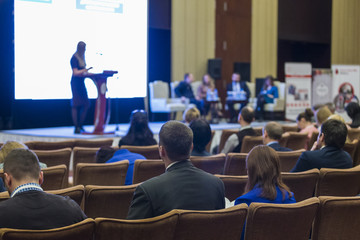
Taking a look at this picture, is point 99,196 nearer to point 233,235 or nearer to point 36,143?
point 233,235

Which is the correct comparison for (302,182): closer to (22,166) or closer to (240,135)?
(22,166)

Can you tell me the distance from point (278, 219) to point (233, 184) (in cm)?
92

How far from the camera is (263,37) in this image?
571 inches

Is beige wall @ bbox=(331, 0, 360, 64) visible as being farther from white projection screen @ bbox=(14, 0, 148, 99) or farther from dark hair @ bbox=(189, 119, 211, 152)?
dark hair @ bbox=(189, 119, 211, 152)

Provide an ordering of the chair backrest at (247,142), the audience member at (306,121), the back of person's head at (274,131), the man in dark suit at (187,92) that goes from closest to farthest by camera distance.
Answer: the back of person's head at (274,131), the chair backrest at (247,142), the audience member at (306,121), the man in dark suit at (187,92)

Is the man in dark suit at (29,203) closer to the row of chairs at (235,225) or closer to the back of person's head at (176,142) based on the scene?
the row of chairs at (235,225)

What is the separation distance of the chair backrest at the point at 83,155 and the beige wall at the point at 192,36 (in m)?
7.76

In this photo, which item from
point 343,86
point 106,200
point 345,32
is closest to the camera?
point 106,200

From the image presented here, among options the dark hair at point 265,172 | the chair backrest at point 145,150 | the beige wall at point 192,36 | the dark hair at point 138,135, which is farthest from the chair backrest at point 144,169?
the beige wall at point 192,36

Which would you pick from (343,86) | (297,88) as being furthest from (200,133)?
(343,86)

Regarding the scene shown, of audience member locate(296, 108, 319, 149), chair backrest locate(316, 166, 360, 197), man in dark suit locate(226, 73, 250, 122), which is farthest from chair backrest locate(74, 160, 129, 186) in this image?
man in dark suit locate(226, 73, 250, 122)

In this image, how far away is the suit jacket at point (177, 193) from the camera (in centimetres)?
232

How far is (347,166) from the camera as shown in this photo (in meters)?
3.99

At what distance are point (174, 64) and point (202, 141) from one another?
27.0ft
